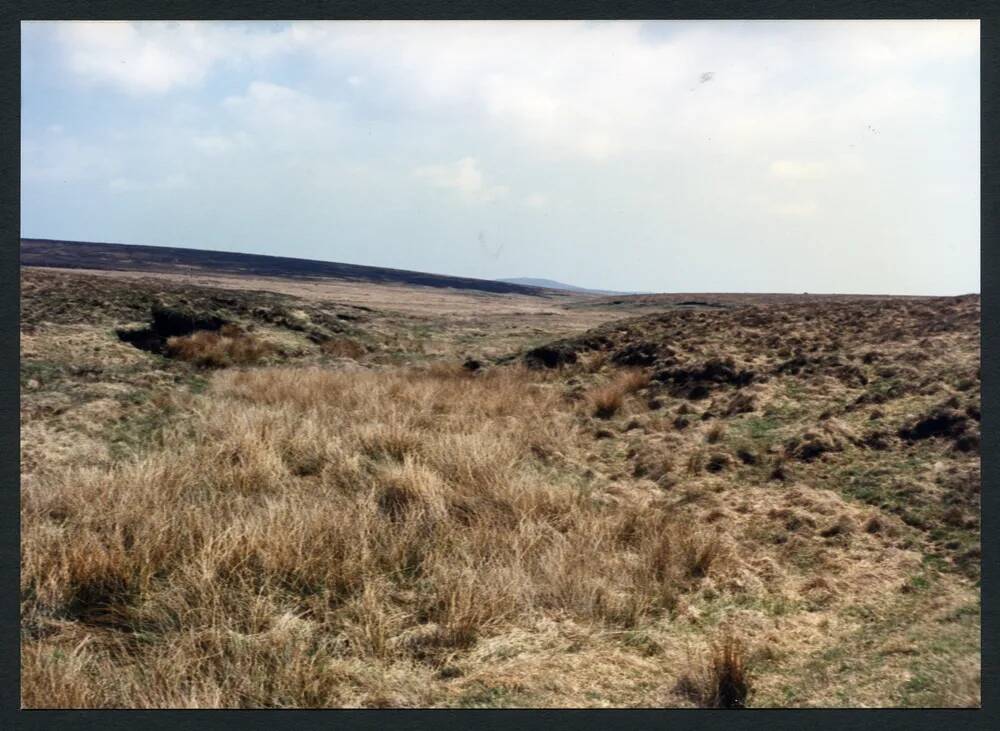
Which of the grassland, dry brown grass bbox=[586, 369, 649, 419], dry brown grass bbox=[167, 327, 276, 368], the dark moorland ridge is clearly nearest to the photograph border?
the grassland

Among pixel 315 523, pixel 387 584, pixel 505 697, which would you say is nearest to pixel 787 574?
pixel 505 697

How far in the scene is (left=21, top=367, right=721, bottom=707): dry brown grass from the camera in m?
3.46

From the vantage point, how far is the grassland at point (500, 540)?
11.5 ft

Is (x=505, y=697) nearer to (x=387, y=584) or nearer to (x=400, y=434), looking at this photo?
(x=387, y=584)

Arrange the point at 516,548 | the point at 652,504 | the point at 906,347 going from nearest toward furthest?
the point at 516,548 → the point at 652,504 → the point at 906,347

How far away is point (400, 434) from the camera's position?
→ 746 cm

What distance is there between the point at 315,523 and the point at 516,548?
1.45 meters

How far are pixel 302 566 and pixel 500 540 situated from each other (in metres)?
1.41

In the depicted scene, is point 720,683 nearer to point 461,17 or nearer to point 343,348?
point 461,17

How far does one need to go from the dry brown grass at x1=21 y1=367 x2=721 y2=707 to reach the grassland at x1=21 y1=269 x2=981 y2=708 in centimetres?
2

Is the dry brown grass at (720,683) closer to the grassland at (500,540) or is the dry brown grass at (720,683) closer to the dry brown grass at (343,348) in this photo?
the grassland at (500,540)

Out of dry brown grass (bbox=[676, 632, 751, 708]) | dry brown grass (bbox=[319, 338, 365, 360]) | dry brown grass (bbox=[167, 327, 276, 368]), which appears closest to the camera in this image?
dry brown grass (bbox=[676, 632, 751, 708])

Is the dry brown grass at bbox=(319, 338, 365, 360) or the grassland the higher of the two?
the dry brown grass at bbox=(319, 338, 365, 360)

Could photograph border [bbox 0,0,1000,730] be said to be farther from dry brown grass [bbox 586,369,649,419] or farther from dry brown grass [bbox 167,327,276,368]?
dry brown grass [bbox 167,327,276,368]
